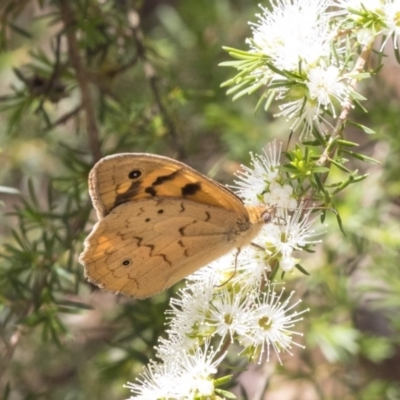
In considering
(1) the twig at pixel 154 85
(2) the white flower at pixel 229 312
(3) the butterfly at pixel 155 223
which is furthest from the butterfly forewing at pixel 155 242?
(1) the twig at pixel 154 85

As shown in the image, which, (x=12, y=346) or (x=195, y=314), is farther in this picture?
(x=12, y=346)

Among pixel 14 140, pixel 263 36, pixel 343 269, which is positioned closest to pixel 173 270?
pixel 263 36

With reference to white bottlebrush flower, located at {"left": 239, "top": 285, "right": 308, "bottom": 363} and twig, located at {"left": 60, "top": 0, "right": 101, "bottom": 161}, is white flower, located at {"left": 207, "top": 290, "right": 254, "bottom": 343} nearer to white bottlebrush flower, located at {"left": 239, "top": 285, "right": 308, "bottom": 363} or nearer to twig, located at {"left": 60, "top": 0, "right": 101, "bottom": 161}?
white bottlebrush flower, located at {"left": 239, "top": 285, "right": 308, "bottom": 363}

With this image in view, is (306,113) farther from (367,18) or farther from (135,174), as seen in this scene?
(135,174)

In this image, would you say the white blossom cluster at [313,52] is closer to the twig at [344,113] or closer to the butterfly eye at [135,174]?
the twig at [344,113]

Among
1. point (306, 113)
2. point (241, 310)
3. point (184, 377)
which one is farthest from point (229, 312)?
point (306, 113)

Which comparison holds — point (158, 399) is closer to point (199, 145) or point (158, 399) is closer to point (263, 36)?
point (263, 36)
